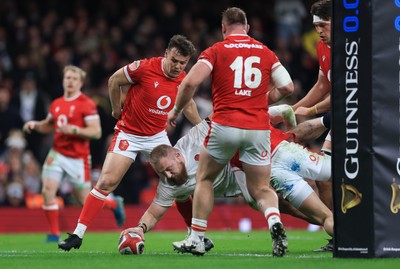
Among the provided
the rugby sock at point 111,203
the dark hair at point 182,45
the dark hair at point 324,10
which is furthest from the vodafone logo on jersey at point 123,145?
the rugby sock at point 111,203

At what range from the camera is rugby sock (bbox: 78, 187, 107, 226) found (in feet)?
35.1

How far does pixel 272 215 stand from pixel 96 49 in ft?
40.8

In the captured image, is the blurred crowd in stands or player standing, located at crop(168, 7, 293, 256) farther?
the blurred crowd in stands

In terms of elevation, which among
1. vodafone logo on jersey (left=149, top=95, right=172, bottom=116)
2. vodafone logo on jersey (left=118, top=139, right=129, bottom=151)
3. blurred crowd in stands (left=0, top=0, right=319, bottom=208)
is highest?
blurred crowd in stands (left=0, top=0, right=319, bottom=208)

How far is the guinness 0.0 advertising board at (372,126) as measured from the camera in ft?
28.1

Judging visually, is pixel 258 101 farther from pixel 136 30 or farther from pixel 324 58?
pixel 136 30

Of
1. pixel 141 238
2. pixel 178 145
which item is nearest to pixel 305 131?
pixel 178 145

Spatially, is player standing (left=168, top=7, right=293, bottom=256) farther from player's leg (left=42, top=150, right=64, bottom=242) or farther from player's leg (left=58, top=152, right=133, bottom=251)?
player's leg (left=42, top=150, right=64, bottom=242)

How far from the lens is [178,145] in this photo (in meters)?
10.6

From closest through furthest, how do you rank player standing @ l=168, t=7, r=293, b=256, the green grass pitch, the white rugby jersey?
1. the green grass pitch
2. player standing @ l=168, t=7, r=293, b=256
3. the white rugby jersey

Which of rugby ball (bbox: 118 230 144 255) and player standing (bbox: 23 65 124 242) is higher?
player standing (bbox: 23 65 124 242)

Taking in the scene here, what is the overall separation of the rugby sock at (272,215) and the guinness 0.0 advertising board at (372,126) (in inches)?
31.9

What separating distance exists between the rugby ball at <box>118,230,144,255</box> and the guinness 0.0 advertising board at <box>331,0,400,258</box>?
2.36 m

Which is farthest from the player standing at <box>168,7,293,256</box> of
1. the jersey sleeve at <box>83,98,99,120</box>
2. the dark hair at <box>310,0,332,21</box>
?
the jersey sleeve at <box>83,98,99,120</box>
